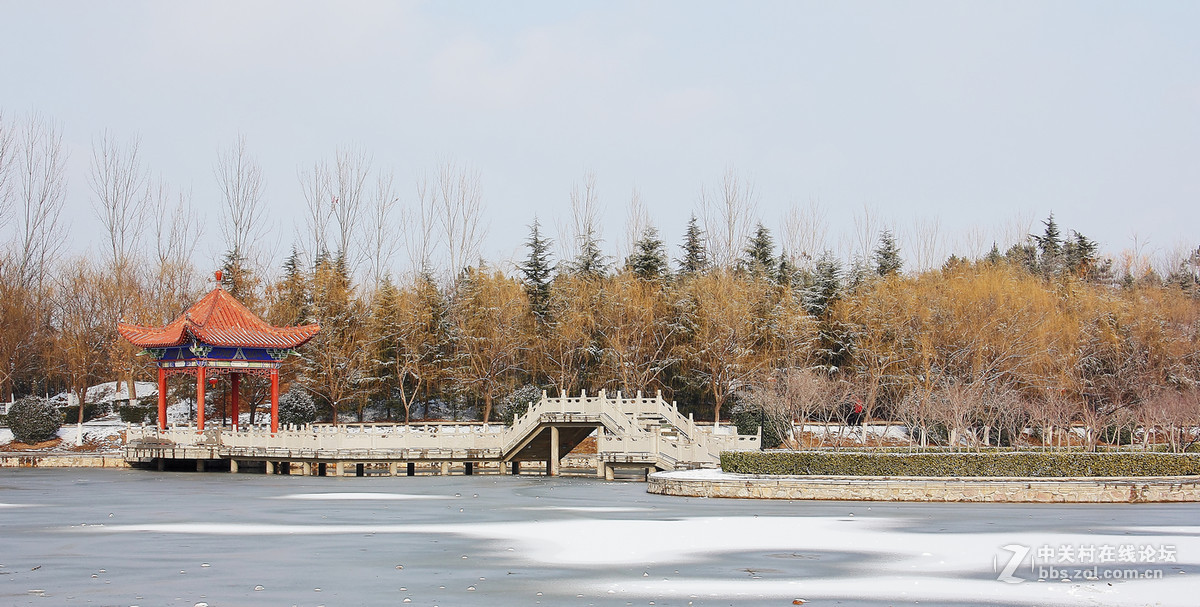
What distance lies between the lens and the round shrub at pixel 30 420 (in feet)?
168

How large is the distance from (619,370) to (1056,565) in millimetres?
40589

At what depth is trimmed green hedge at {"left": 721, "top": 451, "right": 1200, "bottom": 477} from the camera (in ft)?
93.0

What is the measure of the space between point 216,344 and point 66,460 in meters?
9.36

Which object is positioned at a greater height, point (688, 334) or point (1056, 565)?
point (688, 334)

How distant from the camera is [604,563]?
639 inches

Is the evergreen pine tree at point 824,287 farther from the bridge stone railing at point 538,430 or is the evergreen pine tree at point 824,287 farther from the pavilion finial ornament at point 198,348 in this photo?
the pavilion finial ornament at point 198,348

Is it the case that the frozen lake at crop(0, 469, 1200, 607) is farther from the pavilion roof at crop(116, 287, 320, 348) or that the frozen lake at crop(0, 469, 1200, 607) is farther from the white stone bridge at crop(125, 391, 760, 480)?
the pavilion roof at crop(116, 287, 320, 348)

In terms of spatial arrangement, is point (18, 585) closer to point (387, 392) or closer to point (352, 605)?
point (352, 605)

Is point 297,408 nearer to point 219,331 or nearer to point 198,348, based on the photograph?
point 219,331

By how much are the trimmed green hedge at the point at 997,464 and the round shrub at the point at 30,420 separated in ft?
123

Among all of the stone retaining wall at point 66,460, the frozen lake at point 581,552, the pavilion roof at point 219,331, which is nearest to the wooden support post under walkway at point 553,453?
the pavilion roof at point 219,331

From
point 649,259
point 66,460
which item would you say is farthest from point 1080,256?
point 66,460

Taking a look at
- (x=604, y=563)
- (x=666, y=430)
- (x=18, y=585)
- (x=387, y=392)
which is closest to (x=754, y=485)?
(x=666, y=430)

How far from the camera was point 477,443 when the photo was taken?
41.0 meters
